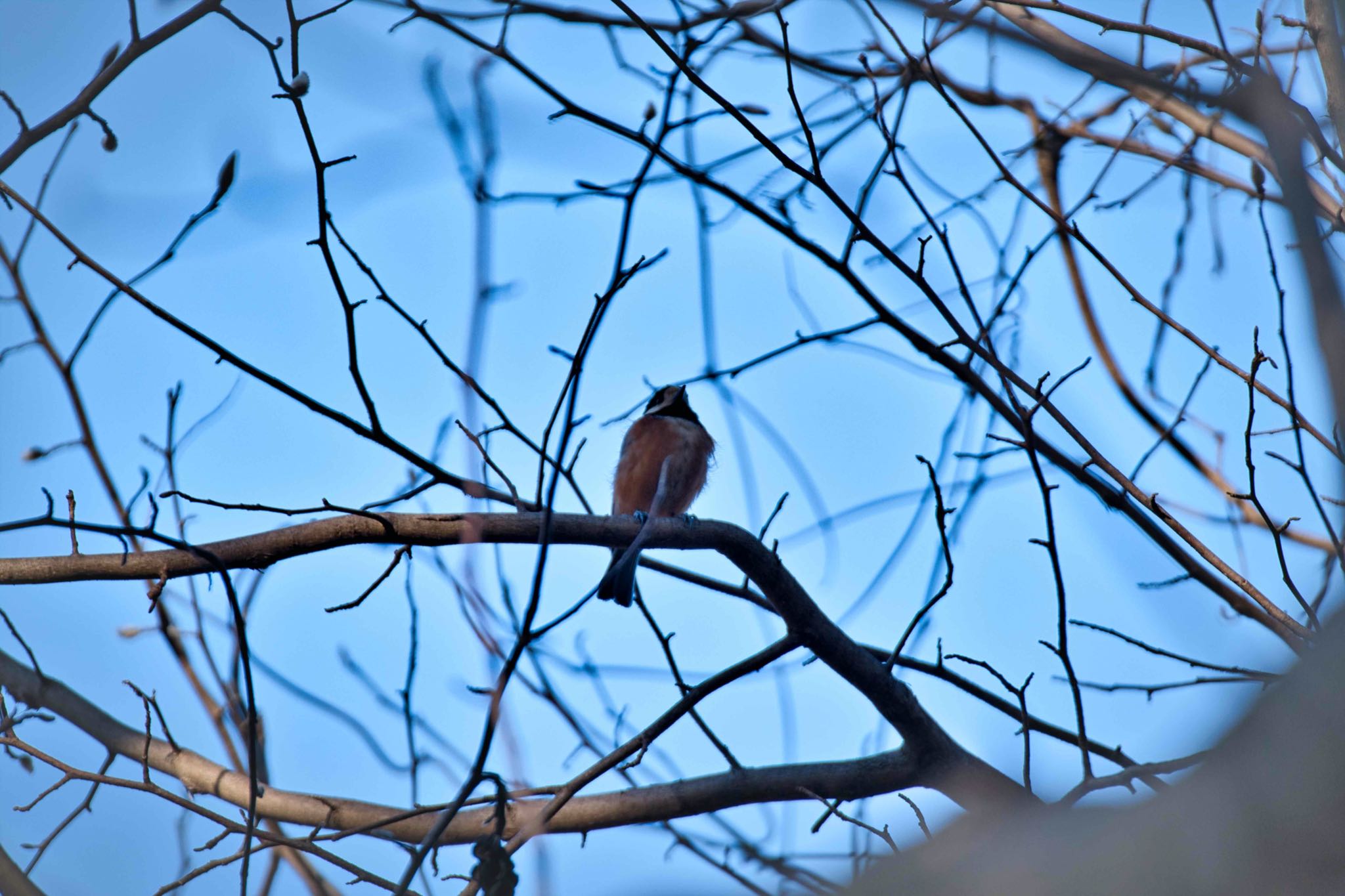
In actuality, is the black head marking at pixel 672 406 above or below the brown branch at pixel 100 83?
above

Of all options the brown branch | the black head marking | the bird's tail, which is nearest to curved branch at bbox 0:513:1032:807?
the bird's tail

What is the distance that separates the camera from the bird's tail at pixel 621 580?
3966 millimetres

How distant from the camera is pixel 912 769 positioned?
4145 millimetres

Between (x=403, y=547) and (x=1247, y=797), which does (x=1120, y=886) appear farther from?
(x=403, y=547)

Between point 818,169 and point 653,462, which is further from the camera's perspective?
point 653,462

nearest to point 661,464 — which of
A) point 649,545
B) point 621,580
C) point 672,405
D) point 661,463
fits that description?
point 661,463

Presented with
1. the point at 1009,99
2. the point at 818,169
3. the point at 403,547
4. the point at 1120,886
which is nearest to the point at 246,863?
the point at 403,547

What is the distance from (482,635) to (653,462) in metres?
4.76

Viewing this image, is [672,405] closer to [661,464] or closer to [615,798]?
[661,464]

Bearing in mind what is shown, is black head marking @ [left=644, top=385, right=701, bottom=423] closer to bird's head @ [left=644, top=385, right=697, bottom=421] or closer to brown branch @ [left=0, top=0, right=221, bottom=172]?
bird's head @ [left=644, top=385, right=697, bottom=421]

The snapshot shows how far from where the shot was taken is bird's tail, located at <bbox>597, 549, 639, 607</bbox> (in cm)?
397

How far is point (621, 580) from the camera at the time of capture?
4559mm

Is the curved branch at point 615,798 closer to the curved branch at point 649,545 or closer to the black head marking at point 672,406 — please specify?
the curved branch at point 649,545

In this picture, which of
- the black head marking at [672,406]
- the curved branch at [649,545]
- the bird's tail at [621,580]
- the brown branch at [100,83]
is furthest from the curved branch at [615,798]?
the black head marking at [672,406]
